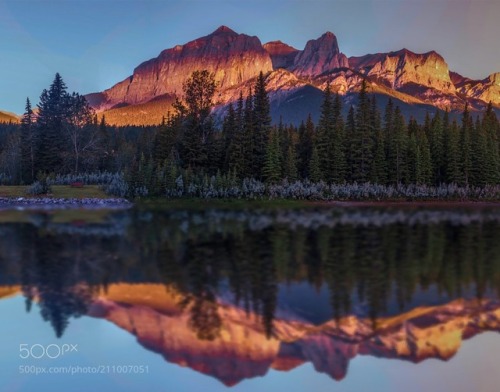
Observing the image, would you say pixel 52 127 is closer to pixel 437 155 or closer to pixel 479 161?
pixel 437 155

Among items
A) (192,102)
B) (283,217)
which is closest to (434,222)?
(283,217)

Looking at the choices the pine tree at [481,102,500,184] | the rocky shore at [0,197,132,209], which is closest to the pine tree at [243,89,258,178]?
the rocky shore at [0,197,132,209]

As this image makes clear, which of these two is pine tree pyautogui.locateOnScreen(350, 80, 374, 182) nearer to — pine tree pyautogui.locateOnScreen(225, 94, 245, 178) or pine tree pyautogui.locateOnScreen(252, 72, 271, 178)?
pine tree pyautogui.locateOnScreen(252, 72, 271, 178)

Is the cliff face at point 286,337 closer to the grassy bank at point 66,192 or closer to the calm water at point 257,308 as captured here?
the calm water at point 257,308

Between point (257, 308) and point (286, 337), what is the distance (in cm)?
172

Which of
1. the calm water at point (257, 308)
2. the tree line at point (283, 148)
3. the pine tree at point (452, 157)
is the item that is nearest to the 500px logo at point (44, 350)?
the calm water at point (257, 308)

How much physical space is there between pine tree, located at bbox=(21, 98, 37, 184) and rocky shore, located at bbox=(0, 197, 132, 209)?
20.8 metres

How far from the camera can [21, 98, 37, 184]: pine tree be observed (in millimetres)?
63037

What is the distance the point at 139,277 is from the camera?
46.1ft

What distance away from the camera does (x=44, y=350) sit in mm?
9305

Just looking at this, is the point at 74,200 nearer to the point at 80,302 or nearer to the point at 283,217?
the point at 283,217

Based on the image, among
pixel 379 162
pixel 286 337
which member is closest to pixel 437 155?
pixel 379 162

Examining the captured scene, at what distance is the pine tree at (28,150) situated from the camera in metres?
63.0

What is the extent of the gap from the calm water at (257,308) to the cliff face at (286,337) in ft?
0.10
